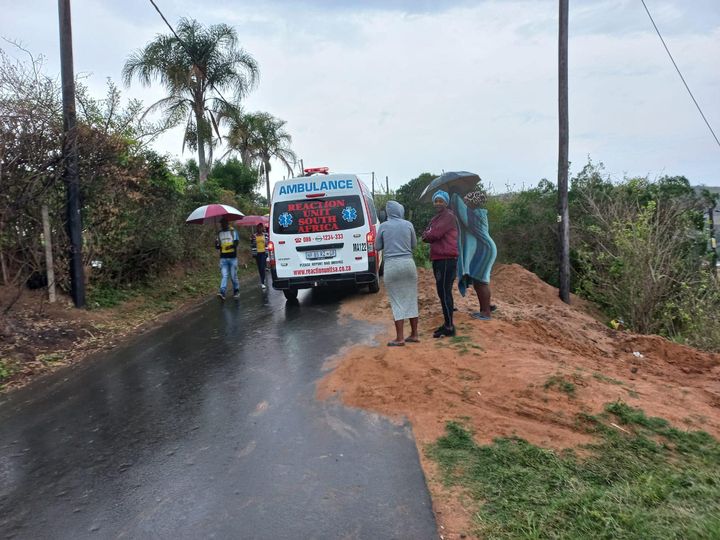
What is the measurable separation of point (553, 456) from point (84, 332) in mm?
7653

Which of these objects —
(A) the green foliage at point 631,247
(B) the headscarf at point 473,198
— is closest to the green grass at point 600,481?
(B) the headscarf at point 473,198

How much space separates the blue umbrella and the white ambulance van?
2.47 meters

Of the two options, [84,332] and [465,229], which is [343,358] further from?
[84,332]

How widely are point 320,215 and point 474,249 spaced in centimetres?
357

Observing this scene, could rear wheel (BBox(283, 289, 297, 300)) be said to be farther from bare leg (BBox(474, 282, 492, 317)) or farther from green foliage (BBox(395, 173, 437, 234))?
green foliage (BBox(395, 173, 437, 234))

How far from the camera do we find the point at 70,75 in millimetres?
9359

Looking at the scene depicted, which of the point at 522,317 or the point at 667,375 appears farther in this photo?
the point at 522,317

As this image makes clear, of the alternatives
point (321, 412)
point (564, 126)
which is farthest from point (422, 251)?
point (321, 412)

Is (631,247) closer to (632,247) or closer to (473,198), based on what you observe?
(632,247)

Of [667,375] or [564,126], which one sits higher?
[564,126]

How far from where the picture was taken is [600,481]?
11.1 ft

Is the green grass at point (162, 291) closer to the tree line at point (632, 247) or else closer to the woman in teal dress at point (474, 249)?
the tree line at point (632, 247)

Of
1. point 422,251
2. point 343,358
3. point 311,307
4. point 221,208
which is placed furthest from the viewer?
point 422,251

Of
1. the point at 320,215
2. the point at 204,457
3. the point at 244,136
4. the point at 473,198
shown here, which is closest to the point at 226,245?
the point at 320,215
